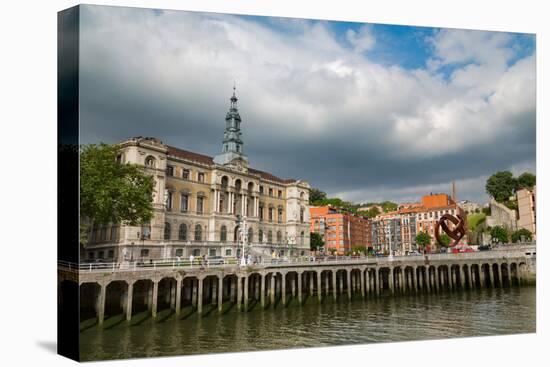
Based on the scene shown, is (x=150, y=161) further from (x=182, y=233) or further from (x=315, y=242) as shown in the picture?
(x=315, y=242)

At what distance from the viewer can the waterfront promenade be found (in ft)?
64.5

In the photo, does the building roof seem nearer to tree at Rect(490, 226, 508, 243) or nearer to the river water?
the river water

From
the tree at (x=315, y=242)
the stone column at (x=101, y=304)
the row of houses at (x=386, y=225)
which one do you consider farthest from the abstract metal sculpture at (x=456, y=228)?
the tree at (x=315, y=242)

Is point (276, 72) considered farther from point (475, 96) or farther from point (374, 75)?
point (475, 96)

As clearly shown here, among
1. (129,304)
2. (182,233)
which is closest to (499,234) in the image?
(182,233)

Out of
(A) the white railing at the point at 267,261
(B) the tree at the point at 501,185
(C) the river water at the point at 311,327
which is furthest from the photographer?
(B) the tree at the point at 501,185

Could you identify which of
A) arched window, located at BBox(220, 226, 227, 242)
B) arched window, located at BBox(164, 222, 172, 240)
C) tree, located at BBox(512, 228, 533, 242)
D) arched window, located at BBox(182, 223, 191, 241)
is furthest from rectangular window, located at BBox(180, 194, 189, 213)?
tree, located at BBox(512, 228, 533, 242)

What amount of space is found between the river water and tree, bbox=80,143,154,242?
15.0 ft

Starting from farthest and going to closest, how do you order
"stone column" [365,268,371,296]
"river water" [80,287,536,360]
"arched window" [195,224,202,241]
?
"arched window" [195,224,202,241]
"stone column" [365,268,371,296]
"river water" [80,287,536,360]

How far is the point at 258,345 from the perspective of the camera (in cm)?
1920

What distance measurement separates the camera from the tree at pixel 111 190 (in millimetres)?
20125

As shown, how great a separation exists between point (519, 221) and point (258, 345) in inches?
650

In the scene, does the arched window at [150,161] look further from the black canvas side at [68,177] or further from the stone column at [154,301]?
the black canvas side at [68,177]

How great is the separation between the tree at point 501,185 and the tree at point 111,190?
1673 centimetres
